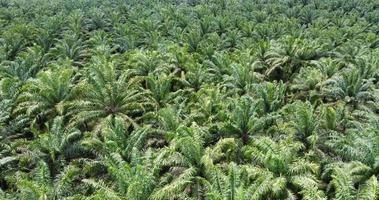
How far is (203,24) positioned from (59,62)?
59.7 ft

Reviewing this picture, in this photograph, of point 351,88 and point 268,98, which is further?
point 351,88

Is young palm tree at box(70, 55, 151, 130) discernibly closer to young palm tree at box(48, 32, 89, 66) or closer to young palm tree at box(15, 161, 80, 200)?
young palm tree at box(15, 161, 80, 200)

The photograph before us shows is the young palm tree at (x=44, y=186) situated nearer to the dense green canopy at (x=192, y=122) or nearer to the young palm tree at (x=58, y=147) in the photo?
the dense green canopy at (x=192, y=122)

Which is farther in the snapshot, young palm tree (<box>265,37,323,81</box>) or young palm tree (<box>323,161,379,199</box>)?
young palm tree (<box>265,37,323,81</box>)

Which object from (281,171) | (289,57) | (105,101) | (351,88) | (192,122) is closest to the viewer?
(281,171)

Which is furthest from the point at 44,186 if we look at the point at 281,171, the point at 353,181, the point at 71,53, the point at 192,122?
the point at 71,53

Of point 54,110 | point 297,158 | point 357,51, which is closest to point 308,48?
point 357,51

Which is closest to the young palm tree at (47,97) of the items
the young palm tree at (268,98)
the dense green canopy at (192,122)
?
the dense green canopy at (192,122)

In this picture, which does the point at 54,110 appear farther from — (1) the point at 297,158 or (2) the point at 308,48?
(2) the point at 308,48

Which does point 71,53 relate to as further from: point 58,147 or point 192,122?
point 192,122

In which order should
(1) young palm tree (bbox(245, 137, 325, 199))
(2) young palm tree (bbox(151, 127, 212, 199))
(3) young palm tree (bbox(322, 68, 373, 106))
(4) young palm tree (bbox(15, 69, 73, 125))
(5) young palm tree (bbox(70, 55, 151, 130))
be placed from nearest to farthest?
1. (1) young palm tree (bbox(245, 137, 325, 199))
2. (2) young palm tree (bbox(151, 127, 212, 199))
3. (5) young palm tree (bbox(70, 55, 151, 130))
4. (4) young palm tree (bbox(15, 69, 73, 125))
5. (3) young palm tree (bbox(322, 68, 373, 106))

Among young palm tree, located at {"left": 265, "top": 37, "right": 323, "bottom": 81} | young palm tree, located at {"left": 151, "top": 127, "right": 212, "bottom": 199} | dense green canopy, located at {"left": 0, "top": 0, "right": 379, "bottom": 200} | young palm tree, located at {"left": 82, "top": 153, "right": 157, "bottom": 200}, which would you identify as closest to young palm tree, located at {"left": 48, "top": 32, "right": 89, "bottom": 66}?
dense green canopy, located at {"left": 0, "top": 0, "right": 379, "bottom": 200}

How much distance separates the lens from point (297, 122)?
2159 centimetres

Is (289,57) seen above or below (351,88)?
below
